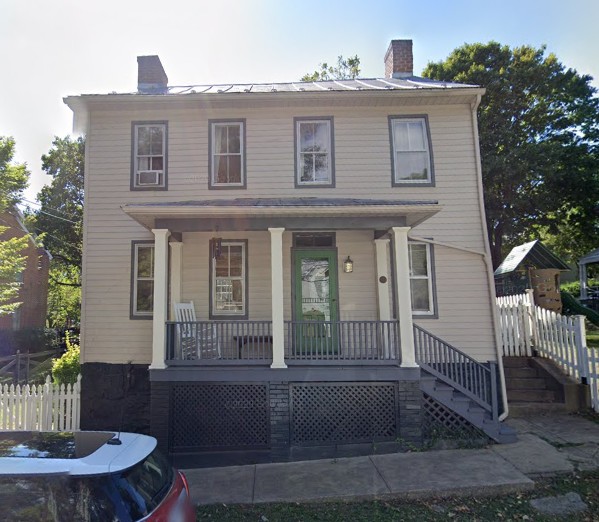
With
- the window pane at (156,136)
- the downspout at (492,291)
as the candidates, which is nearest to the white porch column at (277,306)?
the window pane at (156,136)

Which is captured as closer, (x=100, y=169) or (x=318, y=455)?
(x=318, y=455)

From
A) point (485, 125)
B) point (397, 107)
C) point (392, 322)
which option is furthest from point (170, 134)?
point (485, 125)

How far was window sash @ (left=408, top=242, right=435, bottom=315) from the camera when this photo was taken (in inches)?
337

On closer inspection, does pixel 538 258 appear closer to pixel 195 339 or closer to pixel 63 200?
pixel 195 339

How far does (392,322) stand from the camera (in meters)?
7.09

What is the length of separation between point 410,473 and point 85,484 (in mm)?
4680

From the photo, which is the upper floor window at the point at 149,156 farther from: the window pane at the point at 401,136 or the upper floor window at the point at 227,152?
the window pane at the point at 401,136

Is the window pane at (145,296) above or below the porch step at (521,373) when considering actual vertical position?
above

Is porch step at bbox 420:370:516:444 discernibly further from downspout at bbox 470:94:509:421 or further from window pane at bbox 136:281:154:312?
window pane at bbox 136:281:154:312

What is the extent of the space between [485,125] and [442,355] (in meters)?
14.5

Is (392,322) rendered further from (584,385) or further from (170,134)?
(170,134)

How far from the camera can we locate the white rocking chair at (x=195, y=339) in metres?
7.25

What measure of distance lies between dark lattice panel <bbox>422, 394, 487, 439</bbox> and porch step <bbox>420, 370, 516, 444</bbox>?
0.11 m

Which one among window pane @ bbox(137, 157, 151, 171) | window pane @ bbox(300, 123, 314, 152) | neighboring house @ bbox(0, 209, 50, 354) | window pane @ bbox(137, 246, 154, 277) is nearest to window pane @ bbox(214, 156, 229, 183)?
window pane @ bbox(137, 157, 151, 171)
